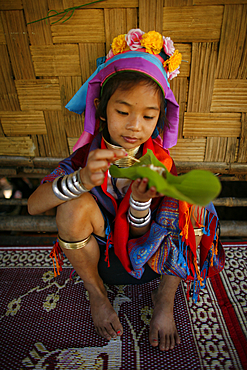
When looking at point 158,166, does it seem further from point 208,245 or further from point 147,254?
point 208,245

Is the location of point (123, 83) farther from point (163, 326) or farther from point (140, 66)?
point (163, 326)

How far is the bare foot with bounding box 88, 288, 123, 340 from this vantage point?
96 cm

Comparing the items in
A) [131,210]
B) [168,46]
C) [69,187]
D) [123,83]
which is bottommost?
[131,210]

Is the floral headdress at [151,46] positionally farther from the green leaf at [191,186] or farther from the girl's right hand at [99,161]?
the green leaf at [191,186]

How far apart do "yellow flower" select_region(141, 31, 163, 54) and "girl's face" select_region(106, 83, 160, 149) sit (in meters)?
0.19

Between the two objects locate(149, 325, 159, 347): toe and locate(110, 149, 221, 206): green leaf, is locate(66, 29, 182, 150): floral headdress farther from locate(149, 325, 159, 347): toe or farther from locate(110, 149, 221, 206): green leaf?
locate(149, 325, 159, 347): toe

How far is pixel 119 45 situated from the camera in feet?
3.26

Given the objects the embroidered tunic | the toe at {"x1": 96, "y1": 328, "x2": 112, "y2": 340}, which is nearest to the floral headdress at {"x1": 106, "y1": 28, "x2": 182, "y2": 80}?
the embroidered tunic

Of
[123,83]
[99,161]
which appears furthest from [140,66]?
[99,161]

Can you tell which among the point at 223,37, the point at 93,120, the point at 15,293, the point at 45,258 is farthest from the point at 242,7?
the point at 15,293

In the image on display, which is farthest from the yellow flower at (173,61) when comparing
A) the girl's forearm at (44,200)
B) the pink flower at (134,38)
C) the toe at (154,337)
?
the toe at (154,337)

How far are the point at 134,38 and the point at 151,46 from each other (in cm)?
10

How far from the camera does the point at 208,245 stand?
0.99m

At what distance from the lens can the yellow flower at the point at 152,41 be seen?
0.93 m
